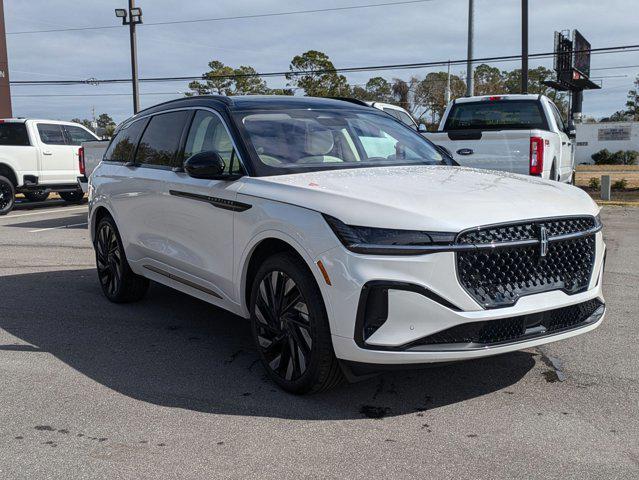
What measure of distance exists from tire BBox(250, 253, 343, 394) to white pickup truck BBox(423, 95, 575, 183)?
14.4ft

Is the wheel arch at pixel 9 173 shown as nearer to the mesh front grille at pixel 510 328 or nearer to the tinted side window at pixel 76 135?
the tinted side window at pixel 76 135

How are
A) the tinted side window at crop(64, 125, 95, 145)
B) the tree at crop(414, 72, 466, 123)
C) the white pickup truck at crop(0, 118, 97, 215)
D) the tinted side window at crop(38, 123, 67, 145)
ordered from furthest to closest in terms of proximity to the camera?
1. the tree at crop(414, 72, 466, 123)
2. the tinted side window at crop(64, 125, 95, 145)
3. the tinted side window at crop(38, 123, 67, 145)
4. the white pickup truck at crop(0, 118, 97, 215)

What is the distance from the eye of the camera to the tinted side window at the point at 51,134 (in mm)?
17203

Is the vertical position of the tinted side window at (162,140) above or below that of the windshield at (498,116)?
below

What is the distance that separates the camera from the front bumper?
3.57 metres

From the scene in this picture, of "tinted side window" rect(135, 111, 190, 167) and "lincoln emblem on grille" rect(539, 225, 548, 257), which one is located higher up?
"tinted side window" rect(135, 111, 190, 167)

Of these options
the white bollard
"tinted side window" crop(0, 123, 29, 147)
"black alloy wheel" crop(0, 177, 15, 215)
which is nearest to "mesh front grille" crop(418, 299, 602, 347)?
"black alloy wheel" crop(0, 177, 15, 215)

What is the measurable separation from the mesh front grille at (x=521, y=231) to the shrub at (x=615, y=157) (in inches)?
2166

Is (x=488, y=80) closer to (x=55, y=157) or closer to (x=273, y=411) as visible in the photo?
(x=55, y=157)

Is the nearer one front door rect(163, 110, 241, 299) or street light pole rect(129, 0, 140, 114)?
front door rect(163, 110, 241, 299)

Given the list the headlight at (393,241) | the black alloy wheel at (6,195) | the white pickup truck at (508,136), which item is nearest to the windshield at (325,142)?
the headlight at (393,241)

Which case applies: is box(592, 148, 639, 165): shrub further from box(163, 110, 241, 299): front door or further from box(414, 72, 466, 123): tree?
box(163, 110, 241, 299): front door

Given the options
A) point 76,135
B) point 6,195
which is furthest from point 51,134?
point 6,195

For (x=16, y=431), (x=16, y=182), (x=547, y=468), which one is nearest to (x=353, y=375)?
(x=547, y=468)
